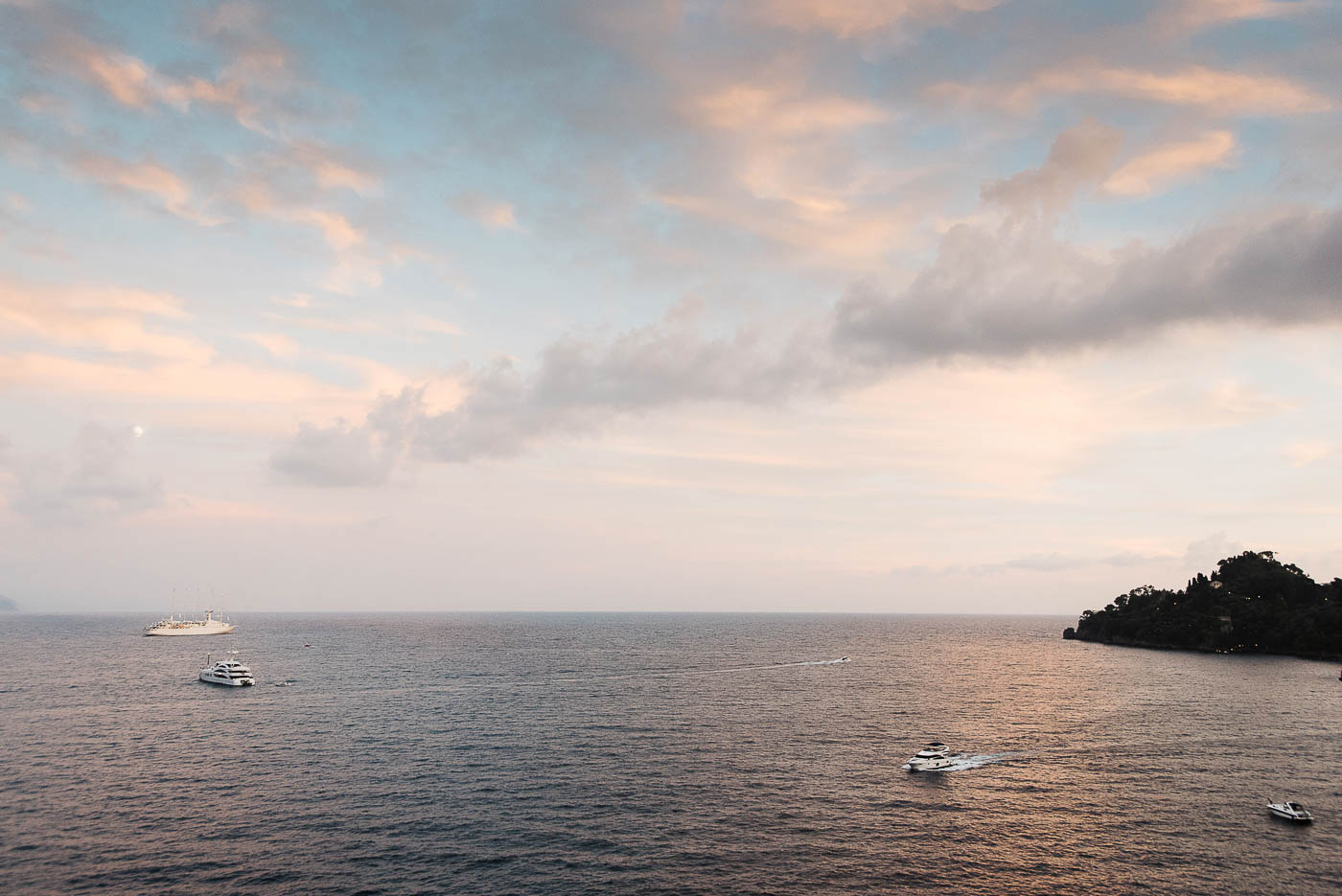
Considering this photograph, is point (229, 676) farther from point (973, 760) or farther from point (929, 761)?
point (973, 760)

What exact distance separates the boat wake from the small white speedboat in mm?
32882

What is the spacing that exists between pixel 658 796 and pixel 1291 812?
71105 millimetres

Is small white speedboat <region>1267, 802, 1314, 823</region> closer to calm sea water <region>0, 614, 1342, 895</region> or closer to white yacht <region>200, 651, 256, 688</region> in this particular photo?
calm sea water <region>0, 614, 1342, 895</region>

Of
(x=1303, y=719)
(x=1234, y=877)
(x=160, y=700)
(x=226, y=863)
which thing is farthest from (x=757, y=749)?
(x=160, y=700)

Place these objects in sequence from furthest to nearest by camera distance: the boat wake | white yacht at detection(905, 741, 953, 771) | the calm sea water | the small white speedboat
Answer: the boat wake → white yacht at detection(905, 741, 953, 771) → the small white speedboat → the calm sea water

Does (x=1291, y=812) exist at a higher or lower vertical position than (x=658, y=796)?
higher

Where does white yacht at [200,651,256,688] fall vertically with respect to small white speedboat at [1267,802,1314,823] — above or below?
below

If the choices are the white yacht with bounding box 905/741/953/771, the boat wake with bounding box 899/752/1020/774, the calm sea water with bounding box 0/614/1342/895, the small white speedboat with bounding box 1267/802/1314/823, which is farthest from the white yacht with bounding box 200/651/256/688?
the small white speedboat with bounding box 1267/802/1314/823

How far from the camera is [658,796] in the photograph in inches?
3536

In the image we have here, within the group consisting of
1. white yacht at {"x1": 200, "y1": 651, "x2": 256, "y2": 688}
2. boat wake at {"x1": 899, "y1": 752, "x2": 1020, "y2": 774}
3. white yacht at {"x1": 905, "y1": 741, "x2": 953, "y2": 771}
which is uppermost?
white yacht at {"x1": 905, "y1": 741, "x2": 953, "y2": 771}

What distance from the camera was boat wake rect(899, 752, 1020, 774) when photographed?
102819 millimetres

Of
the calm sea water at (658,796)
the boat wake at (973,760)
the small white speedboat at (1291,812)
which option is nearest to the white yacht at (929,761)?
the boat wake at (973,760)

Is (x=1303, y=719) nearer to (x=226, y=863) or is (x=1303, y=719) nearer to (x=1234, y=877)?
(x=1234, y=877)

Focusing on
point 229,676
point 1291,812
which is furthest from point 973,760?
point 229,676
